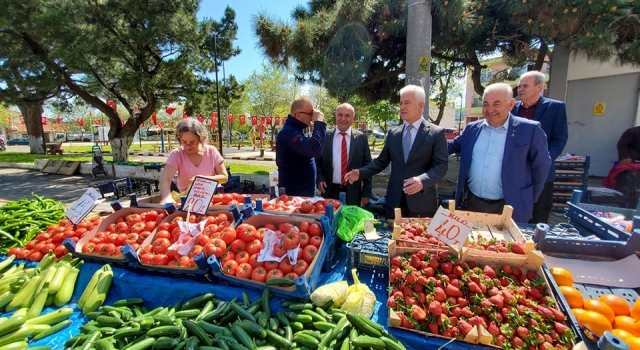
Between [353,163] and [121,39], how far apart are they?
8.83 meters

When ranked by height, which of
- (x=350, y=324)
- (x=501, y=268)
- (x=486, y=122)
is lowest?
(x=350, y=324)

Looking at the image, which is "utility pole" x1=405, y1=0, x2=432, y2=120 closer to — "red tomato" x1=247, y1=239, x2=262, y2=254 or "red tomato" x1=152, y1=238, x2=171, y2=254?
"red tomato" x1=247, y1=239, x2=262, y2=254

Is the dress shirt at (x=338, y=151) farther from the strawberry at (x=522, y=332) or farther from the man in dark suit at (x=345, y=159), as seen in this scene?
the strawberry at (x=522, y=332)

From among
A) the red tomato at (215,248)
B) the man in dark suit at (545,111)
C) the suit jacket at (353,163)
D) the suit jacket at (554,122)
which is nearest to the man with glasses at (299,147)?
the suit jacket at (353,163)

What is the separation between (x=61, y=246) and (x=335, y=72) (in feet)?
15.6

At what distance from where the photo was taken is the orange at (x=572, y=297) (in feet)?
5.17

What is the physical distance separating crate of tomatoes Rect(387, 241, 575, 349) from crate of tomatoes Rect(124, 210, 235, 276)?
1.17 meters

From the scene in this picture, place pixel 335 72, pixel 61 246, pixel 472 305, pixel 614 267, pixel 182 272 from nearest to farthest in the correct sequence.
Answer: pixel 472 305 < pixel 614 267 < pixel 182 272 < pixel 61 246 < pixel 335 72

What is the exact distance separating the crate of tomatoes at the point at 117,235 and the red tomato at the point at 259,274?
40.2 inches

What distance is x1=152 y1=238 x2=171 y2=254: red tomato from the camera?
2092 mm

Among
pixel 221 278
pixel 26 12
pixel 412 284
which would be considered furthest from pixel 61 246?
pixel 26 12

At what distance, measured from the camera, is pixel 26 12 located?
9406mm

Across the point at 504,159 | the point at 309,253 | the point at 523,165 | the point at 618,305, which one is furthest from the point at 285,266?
the point at 523,165

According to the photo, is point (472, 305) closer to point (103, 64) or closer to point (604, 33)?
point (604, 33)
